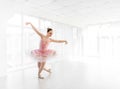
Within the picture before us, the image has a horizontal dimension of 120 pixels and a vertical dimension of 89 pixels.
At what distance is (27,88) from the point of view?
404 centimetres

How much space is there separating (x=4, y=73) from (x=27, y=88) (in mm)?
2067

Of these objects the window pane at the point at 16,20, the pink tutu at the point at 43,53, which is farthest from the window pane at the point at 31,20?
the pink tutu at the point at 43,53

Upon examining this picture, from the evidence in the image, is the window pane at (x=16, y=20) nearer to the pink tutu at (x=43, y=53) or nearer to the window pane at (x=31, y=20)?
the window pane at (x=31, y=20)

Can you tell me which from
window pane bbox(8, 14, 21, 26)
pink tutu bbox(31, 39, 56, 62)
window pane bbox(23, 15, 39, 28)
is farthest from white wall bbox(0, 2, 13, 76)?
window pane bbox(23, 15, 39, 28)

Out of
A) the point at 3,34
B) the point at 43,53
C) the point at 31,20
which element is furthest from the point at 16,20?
the point at 43,53

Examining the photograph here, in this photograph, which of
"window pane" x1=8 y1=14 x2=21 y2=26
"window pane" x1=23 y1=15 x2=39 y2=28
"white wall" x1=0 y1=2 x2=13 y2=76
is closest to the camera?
"white wall" x1=0 y1=2 x2=13 y2=76

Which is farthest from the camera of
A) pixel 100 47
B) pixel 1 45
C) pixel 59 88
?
pixel 100 47

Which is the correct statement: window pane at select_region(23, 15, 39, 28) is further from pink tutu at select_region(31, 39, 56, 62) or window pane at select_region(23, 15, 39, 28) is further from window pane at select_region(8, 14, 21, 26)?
pink tutu at select_region(31, 39, 56, 62)

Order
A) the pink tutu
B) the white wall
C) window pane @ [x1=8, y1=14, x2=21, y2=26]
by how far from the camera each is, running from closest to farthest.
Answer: the pink tutu, the white wall, window pane @ [x1=8, y1=14, x2=21, y2=26]

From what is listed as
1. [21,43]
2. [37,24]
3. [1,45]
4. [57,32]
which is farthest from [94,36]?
[1,45]

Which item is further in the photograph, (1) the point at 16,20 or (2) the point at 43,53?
(1) the point at 16,20

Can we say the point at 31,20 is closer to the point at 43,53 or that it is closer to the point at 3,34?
the point at 3,34

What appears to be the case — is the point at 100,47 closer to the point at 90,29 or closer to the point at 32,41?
the point at 90,29

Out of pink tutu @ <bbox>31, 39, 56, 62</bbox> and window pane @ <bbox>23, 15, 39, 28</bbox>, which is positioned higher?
window pane @ <bbox>23, 15, 39, 28</bbox>
